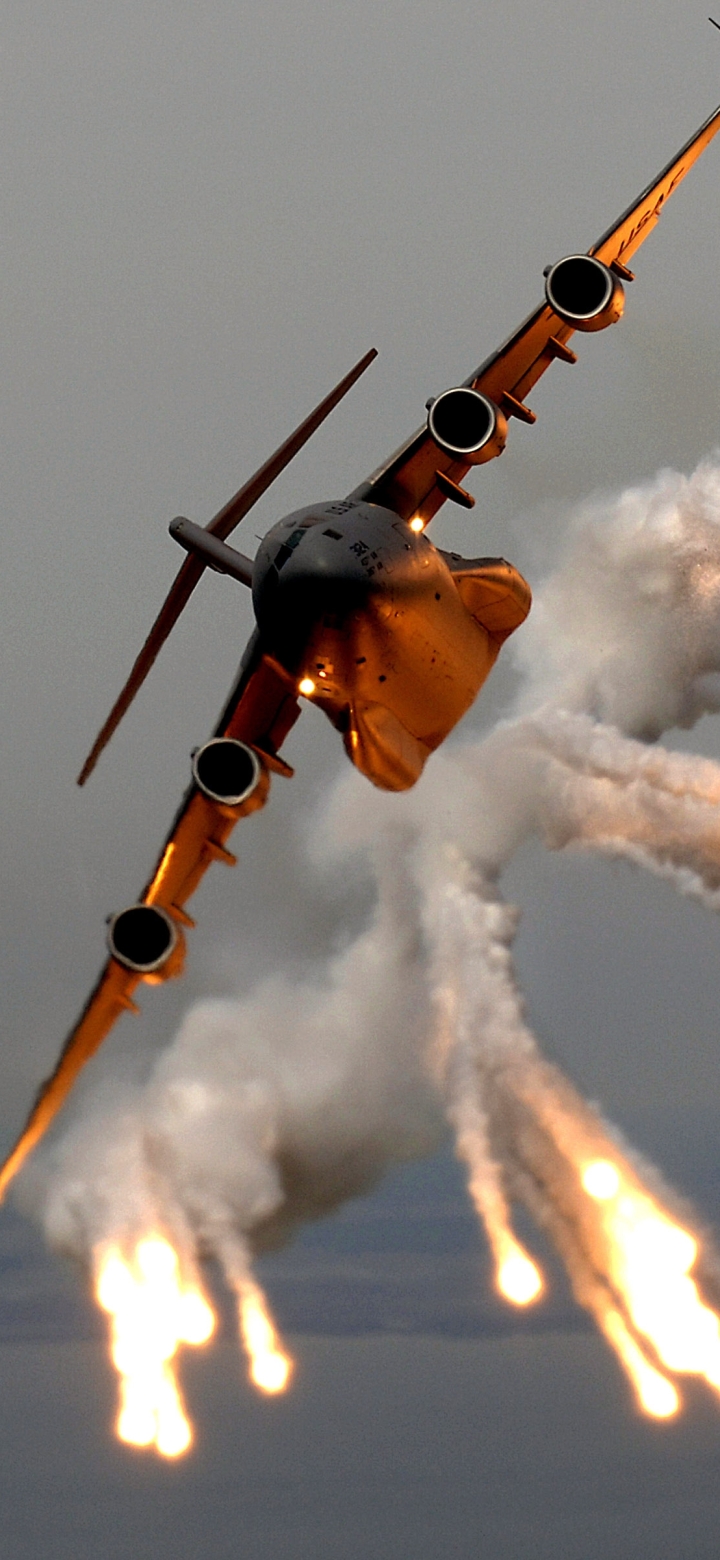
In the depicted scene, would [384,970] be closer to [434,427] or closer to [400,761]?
[400,761]

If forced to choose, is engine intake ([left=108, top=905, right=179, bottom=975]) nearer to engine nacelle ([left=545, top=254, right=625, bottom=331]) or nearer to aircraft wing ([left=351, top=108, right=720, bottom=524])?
aircraft wing ([left=351, top=108, right=720, bottom=524])

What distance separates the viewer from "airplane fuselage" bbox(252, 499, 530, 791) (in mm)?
23562

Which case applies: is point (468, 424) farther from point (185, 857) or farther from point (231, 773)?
point (185, 857)

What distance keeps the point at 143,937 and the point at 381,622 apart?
4.54 m

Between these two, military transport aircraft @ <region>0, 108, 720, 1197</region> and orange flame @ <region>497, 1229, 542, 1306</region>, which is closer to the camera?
military transport aircraft @ <region>0, 108, 720, 1197</region>

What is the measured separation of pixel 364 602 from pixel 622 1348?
11043 mm

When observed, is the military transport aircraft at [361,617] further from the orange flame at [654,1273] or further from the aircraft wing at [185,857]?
the orange flame at [654,1273]

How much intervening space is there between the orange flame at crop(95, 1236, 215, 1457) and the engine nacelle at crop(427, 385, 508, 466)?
12203mm

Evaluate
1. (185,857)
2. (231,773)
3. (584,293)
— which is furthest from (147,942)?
(584,293)

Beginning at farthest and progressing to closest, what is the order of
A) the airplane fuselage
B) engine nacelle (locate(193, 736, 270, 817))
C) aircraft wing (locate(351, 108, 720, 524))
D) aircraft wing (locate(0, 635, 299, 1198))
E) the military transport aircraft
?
aircraft wing (locate(351, 108, 720, 524)) < aircraft wing (locate(0, 635, 299, 1198)) < engine nacelle (locate(193, 736, 270, 817)) < the military transport aircraft < the airplane fuselage

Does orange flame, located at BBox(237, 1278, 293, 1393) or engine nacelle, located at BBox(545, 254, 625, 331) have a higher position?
engine nacelle, located at BBox(545, 254, 625, 331)

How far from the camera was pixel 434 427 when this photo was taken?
78.4 feet

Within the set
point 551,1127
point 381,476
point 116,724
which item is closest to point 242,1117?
point 551,1127

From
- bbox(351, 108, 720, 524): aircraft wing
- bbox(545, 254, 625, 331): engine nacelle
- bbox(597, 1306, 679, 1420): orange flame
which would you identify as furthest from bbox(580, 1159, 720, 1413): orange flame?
bbox(545, 254, 625, 331): engine nacelle
